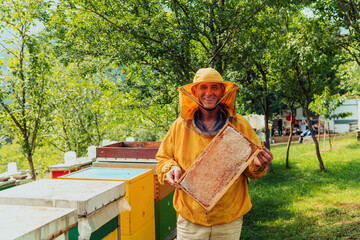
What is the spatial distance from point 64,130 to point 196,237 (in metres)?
15.5

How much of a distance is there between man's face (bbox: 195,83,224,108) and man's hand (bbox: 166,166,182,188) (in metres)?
0.53

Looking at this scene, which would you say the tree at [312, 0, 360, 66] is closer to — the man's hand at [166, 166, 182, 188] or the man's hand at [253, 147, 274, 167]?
the man's hand at [253, 147, 274, 167]

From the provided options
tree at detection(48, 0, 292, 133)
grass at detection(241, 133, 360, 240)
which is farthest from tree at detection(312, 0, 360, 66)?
grass at detection(241, 133, 360, 240)

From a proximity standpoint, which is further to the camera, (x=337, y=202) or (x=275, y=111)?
(x=275, y=111)

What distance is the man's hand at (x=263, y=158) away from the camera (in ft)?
6.45

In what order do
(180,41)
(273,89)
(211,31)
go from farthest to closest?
(273,89)
(211,31)
(180,41)

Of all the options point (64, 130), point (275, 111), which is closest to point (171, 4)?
point (64, 130)

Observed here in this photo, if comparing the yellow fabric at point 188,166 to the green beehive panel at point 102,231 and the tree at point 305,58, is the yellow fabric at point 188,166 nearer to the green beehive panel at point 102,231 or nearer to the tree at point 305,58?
the green beehive panel at point 102,231

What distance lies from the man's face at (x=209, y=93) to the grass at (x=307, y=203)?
3657 mm

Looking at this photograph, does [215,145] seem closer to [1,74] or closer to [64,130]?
[1,74]

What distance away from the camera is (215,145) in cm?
207

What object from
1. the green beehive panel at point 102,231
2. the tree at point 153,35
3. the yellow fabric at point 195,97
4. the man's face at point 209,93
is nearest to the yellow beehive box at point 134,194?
the green beehive panel at point 102,231

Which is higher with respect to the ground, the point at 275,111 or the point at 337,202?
the point at 275,111

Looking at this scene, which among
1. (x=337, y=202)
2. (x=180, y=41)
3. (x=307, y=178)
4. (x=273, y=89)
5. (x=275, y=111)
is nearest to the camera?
(x=180, y=41)
